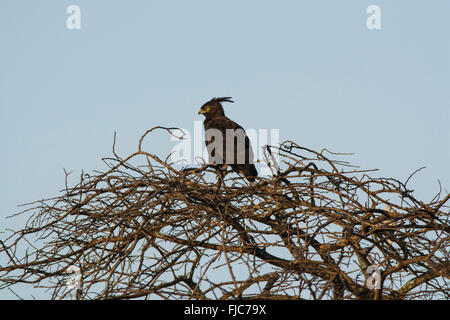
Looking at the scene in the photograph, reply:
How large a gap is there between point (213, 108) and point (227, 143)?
33.1 inches

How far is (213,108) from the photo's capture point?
8547 mm

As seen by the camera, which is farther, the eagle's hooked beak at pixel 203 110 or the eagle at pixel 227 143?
the eagle's hooked beak at pixel 203 110

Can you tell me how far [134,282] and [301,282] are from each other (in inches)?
48.2

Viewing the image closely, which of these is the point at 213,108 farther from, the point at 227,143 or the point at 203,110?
the point at 227,143

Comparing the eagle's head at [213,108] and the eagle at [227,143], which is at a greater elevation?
the eagle's head at [213,108]

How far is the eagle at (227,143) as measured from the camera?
7.70 metres

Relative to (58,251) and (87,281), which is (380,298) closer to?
(87,281)

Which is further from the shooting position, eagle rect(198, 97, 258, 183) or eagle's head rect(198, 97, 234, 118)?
eagle's head rect(198, 97, 234, 118)

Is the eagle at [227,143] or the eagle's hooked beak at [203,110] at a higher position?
the eagle's hooked beak at [203,110]

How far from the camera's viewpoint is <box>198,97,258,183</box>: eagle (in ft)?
25.3
